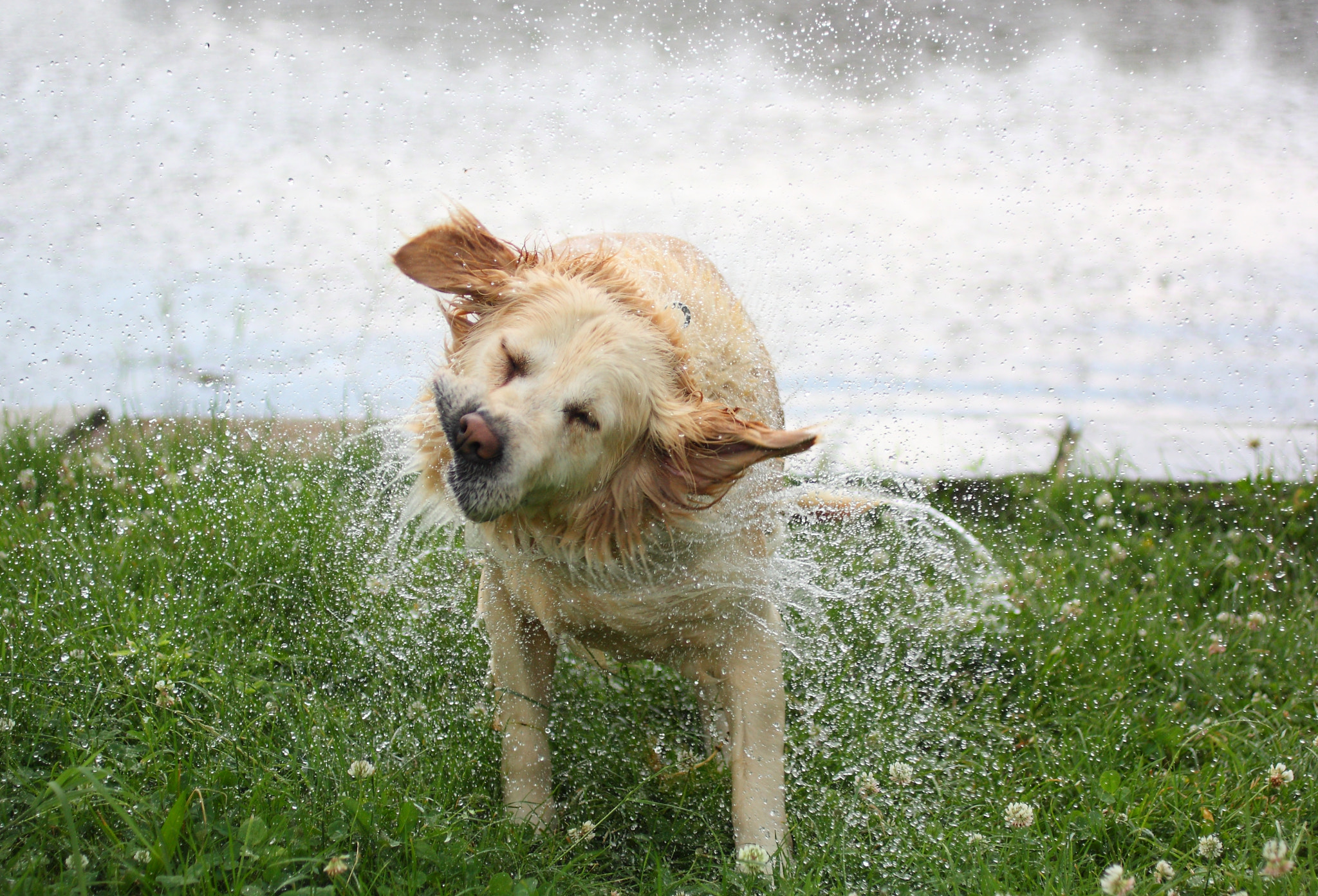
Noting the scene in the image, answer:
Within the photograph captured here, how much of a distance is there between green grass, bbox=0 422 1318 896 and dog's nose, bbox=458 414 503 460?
0.70 meters

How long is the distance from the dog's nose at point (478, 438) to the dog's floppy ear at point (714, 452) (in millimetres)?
409

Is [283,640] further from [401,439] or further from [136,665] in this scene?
[401,439]

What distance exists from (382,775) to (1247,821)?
200 cm

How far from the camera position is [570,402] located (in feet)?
6.50

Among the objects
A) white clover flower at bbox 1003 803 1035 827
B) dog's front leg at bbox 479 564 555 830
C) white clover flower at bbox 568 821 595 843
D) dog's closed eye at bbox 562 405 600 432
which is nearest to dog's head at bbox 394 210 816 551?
dog's closed eye at bbox 562 405 600 432

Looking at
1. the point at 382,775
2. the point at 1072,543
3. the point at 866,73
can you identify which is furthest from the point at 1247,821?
the point at 866,73

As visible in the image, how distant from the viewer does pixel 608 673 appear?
2.88m

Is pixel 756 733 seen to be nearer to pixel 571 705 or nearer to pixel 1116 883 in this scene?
pixel 571 705

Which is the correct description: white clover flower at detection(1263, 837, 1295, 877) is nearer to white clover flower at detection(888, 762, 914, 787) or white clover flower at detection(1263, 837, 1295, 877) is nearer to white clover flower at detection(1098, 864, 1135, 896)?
white clover flower at detection(1098, 864, 1135, 896)

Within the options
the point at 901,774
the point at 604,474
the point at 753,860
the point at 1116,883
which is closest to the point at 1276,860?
the point at 1116,883

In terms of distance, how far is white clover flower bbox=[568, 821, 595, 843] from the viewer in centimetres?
212

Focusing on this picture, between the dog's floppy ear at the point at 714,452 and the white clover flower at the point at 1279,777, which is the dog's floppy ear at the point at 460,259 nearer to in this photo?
the dog's floppy ear at the point at 714,452

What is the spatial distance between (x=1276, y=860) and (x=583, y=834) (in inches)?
Answer: 57.1

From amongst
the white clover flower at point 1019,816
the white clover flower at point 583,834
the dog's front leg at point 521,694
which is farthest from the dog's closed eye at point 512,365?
the white clover flower at point 1019,816
